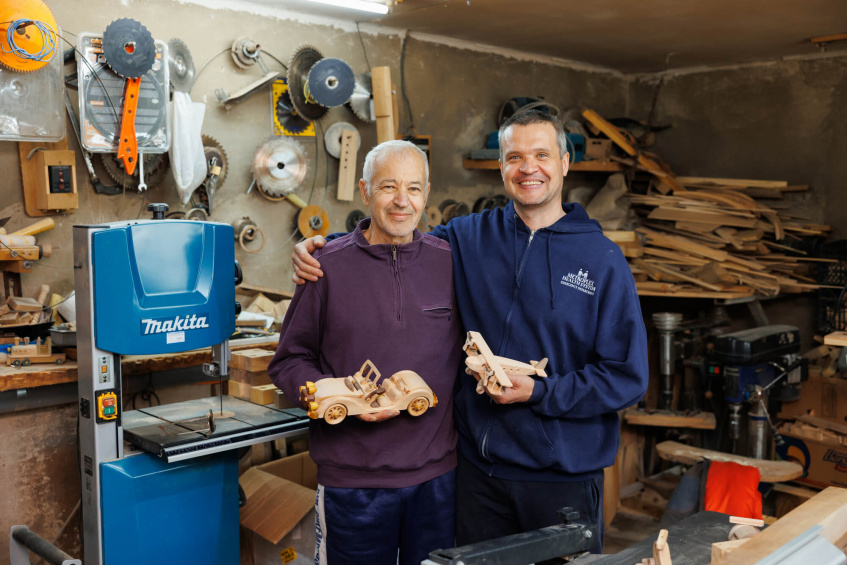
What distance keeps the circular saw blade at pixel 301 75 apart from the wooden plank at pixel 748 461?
9.13ft

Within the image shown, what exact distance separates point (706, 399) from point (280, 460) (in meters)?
2.98

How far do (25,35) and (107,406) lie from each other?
62.2 inches

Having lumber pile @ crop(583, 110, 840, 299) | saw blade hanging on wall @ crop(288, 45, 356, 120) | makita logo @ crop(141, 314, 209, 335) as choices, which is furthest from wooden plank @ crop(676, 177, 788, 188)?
makita logo @ crop(141, 314, 209, 335)

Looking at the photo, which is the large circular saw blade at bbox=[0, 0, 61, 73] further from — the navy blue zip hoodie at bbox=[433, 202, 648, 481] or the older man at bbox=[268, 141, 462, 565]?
the navy blue zip hoodie at bbox=[433, 202, 648, 481]

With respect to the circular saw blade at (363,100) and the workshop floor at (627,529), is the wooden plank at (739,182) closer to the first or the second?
the workshop floor at (627,529)

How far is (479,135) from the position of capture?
5.16 m

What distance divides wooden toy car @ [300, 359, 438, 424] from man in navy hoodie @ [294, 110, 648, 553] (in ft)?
0.68

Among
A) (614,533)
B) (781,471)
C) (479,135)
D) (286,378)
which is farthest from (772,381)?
(286,378)

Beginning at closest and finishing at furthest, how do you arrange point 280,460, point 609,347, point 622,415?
point 609,347 < point 280,460 < point 622,415

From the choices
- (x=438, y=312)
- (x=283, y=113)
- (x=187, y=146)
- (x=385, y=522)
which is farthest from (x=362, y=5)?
(x=385, y=522)

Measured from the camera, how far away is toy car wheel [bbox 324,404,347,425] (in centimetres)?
189

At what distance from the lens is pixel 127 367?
302cm

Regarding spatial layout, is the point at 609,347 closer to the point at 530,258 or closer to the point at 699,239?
the point at 530,258

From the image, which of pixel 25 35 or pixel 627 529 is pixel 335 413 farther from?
pixel 627 529
